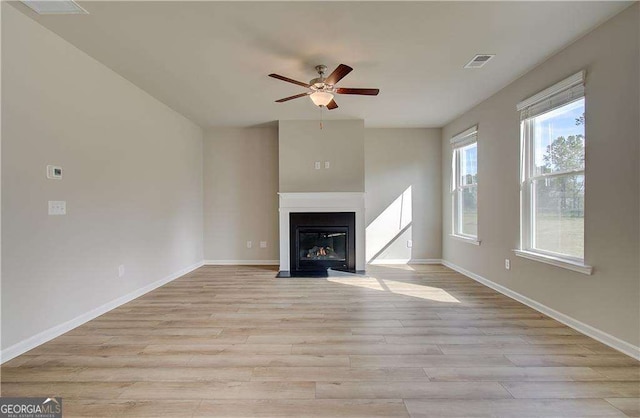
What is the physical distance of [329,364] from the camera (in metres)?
2.06

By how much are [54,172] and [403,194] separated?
4.94 metres

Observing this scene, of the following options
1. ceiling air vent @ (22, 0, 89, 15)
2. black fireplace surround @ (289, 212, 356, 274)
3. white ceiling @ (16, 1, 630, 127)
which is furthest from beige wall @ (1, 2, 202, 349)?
black fireplace surround @ (289, 212, 356, 274)

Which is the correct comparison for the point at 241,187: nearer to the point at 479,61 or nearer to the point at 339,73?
the point at 339,73

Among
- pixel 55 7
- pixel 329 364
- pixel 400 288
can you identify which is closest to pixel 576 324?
pixel 400 288

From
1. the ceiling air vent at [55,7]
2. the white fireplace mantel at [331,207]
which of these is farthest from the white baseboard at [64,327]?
the ceiling air vent at [55,7]

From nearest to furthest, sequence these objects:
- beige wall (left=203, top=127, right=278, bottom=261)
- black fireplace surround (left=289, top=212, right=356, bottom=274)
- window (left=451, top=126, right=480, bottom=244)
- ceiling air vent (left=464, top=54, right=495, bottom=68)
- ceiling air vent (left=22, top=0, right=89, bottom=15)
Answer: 1. ceiling air vent (left=22, top=0, right=89, bottom=15)
2. ceiling air vent (left=464, top=54, right=495, bottom=68)
3. window (left=451, top=126, right=480, bottom=244)
4. black fireplace surround (left=289, top=212, right=356, bottom=274)
5. beige wall (left=203, top=127, right=278, bottom=261)

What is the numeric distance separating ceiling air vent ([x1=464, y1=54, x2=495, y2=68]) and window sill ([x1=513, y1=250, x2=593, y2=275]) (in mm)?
2093

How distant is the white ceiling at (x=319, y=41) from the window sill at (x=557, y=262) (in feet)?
6.58

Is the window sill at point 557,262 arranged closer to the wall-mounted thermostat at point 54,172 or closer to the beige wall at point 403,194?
Result: the beige wall at point 403,194

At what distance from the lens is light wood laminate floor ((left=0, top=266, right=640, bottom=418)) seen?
1.66 meters

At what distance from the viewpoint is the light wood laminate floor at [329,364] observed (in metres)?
1.66

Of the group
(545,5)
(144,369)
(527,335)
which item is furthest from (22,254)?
(545,5)

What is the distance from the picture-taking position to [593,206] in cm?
247

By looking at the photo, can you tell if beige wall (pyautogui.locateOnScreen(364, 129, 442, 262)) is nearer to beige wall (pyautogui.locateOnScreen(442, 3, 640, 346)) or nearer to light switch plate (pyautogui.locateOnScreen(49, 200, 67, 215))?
beige wall (pyautogui.locateOnScreen(442, 3, 640, 346))
